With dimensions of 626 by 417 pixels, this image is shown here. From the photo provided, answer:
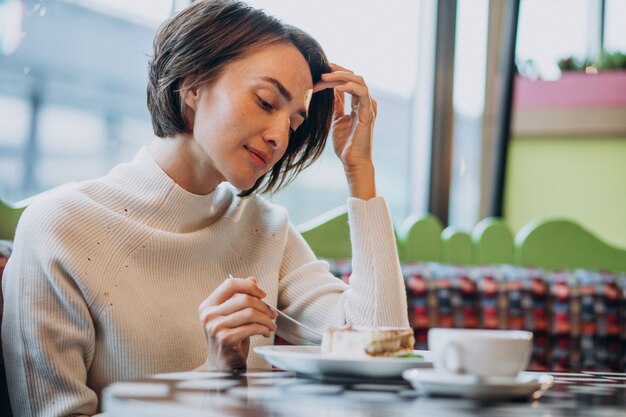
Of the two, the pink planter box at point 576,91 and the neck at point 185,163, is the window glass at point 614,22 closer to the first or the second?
the pink planter box at point 576,91

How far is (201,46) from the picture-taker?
1.53 meters

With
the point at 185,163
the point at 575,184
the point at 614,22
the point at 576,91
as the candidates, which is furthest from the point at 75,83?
the point at 614,22

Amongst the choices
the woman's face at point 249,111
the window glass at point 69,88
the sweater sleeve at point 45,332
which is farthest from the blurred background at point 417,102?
the sweater sleeve at point 45,332

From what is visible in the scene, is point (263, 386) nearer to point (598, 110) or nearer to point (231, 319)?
point (231, 319)

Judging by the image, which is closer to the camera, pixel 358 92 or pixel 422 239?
pixel 358 92

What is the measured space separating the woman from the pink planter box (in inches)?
115

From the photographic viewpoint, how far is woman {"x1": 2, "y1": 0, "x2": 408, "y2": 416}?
1354 millimetres

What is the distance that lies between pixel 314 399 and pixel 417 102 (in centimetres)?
289

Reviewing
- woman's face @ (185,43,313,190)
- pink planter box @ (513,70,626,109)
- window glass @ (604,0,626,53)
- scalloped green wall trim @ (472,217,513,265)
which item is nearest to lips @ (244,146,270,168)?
woman's face @ (185,43,313,190)

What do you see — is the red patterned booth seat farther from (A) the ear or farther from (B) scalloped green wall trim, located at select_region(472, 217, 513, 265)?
(A) the ear

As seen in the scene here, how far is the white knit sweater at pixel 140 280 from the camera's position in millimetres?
1357

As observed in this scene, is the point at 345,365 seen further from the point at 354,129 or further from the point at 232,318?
the point at 354,129

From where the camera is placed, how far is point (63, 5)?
2.11 meters

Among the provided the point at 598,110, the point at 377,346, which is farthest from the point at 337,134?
the point at 598,110
